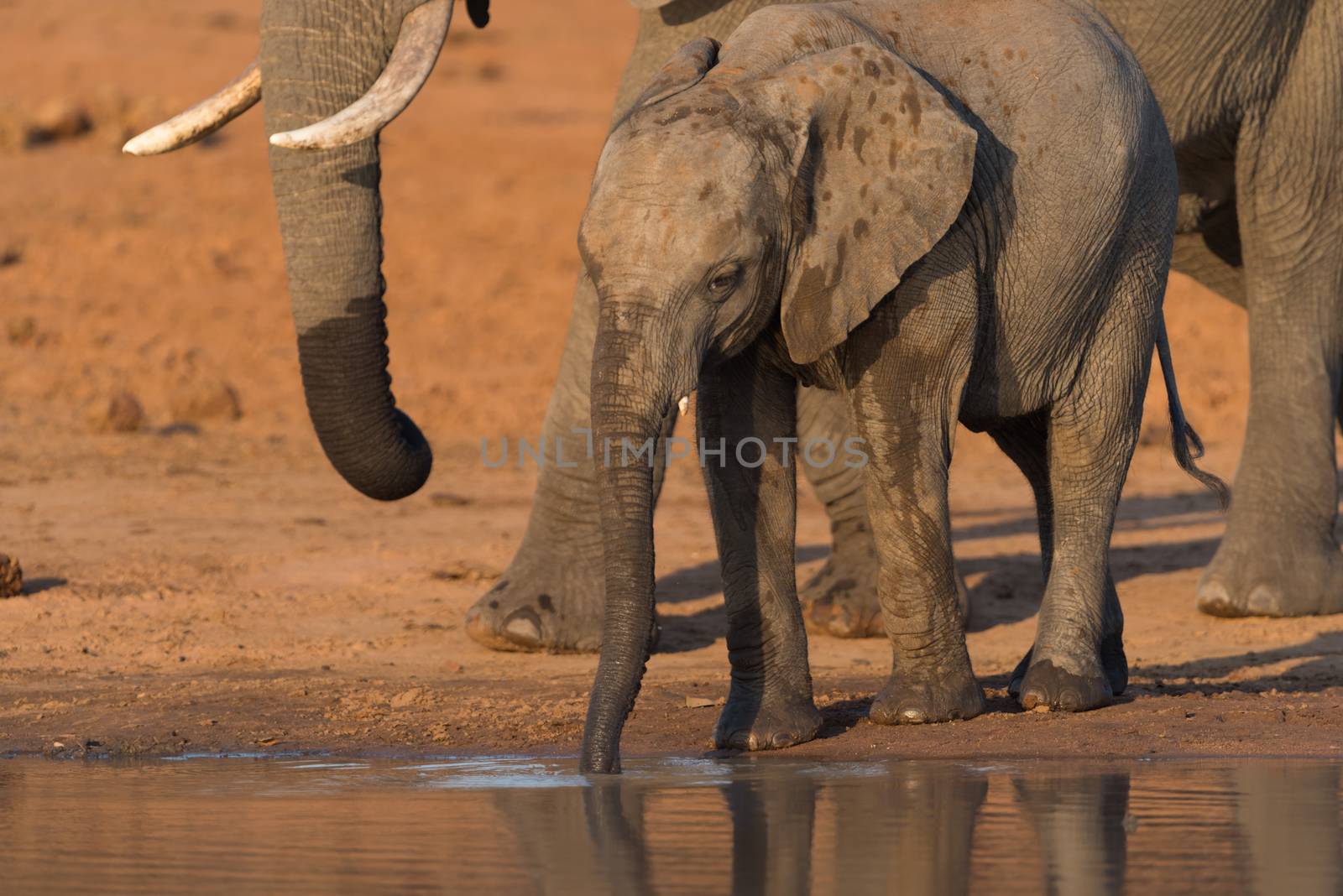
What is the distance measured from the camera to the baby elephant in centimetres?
495

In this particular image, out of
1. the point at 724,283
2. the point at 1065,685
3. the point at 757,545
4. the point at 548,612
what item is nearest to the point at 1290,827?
the point at 1065,685

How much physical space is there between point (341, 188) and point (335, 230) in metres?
0.11

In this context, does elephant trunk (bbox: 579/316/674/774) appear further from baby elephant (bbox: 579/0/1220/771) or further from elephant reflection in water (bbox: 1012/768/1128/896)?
elephant reflection in water (bbox: 1012/768/1128/896)

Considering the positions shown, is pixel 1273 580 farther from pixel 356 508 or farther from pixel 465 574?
pixel 356 508

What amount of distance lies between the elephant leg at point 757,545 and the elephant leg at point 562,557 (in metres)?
1.76

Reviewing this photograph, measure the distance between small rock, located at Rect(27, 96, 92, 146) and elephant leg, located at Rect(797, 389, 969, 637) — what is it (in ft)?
38.2

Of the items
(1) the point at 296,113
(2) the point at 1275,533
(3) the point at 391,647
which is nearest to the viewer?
(1) the point at 296,113

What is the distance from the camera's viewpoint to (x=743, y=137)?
500 cm

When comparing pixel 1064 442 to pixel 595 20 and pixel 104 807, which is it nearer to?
pixel 104 807

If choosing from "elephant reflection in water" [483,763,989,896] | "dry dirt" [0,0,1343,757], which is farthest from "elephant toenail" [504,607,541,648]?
"elephant reflection in water" [483,763,989,896]

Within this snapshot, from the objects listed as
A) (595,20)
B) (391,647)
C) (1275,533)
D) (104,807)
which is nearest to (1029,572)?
(1275,533)

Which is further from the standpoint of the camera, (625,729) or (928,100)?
(625,729)

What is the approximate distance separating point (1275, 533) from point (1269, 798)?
334cm

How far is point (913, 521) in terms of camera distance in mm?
5406
